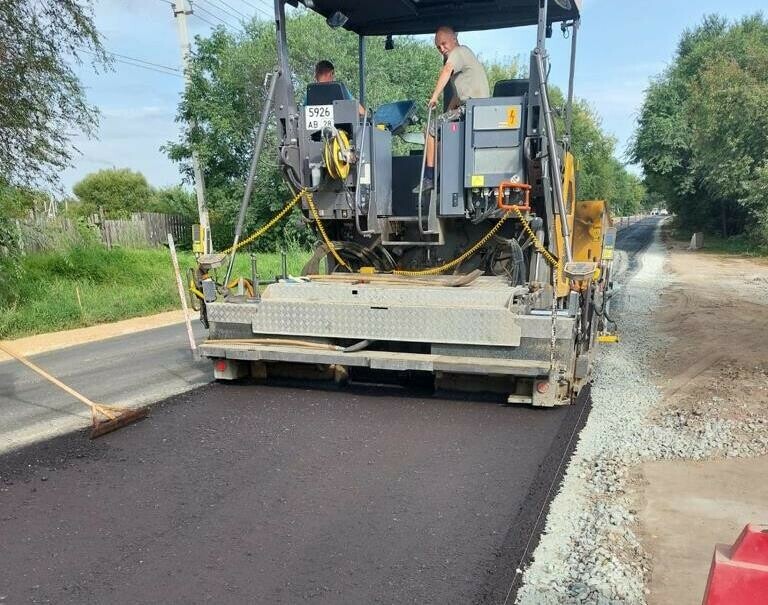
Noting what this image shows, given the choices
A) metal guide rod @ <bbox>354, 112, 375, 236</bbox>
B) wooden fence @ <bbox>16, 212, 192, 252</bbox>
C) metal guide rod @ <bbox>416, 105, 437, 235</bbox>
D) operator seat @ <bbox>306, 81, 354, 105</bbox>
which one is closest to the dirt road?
metal guide rod @ <bbox>416, 105, 437, 235</bbox>

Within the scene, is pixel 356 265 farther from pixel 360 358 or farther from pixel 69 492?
pixel 69 492

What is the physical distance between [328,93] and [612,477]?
167 inches

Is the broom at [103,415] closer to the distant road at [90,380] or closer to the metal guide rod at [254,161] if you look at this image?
the distant road at [90,380]

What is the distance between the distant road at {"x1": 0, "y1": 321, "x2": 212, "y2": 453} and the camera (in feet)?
17.3

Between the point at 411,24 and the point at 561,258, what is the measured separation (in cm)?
343

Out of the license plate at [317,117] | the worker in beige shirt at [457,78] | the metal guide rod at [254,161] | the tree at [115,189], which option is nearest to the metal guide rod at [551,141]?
the worker in beige shirt at [457,78]

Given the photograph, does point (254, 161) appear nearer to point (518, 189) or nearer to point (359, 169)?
point (359, 169)

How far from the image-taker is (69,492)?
3816 millimetres

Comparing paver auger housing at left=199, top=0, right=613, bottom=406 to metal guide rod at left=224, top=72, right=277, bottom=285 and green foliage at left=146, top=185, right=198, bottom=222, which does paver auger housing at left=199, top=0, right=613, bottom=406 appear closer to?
metal guide rod at left=224, top=72, right=277, bottom=285

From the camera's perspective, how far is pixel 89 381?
267 inches

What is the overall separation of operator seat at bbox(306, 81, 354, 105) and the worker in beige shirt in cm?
85

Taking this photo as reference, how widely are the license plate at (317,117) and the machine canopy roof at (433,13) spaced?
3.99 ft

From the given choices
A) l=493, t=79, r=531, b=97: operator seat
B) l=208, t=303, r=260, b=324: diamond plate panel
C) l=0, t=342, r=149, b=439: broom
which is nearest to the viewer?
l=0, t=342, r=149, b=439: broom

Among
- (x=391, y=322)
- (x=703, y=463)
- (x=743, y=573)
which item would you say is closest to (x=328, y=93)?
(x=391, y=322)
